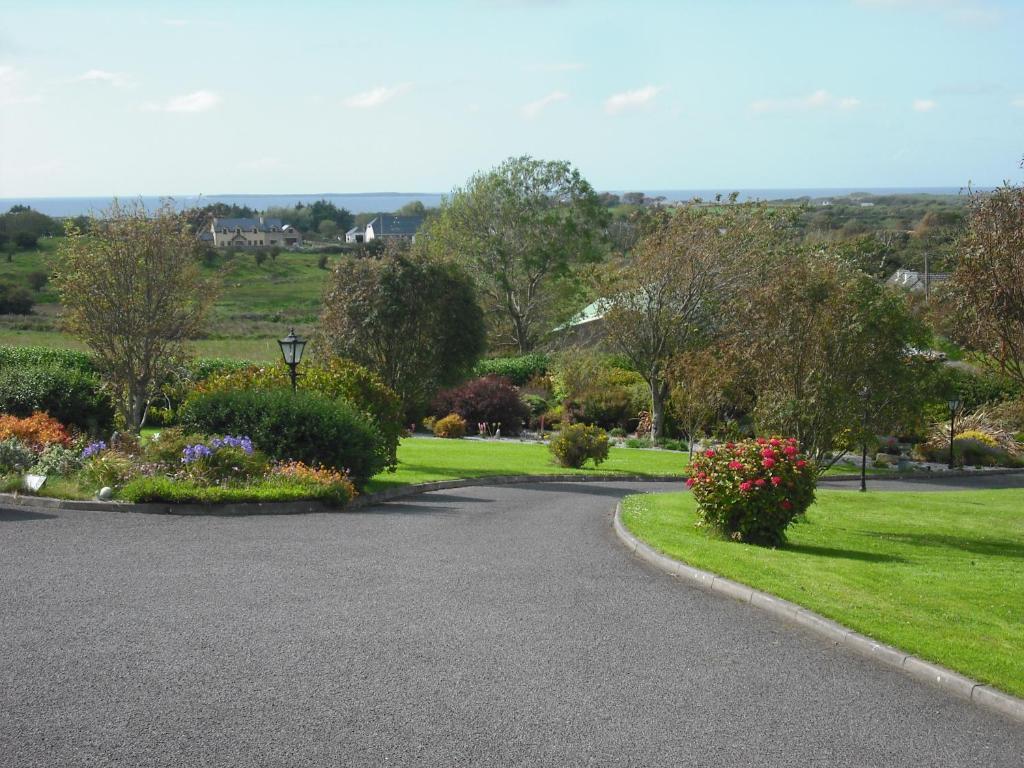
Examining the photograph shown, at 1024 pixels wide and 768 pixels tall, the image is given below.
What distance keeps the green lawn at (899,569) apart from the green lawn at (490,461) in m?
5.83

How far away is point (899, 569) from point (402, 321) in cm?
2035

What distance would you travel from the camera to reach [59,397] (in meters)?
25.8

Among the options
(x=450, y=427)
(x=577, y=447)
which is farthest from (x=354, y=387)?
(x=450, y=427)

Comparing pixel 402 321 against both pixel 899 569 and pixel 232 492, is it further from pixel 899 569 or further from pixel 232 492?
pixel 899 569

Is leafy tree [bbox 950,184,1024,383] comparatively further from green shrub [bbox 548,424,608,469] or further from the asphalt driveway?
green shrub [bbox 548,424,608,469]

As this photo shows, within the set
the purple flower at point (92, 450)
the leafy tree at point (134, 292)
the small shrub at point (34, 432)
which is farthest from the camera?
the leafy tree at point (134, 292)

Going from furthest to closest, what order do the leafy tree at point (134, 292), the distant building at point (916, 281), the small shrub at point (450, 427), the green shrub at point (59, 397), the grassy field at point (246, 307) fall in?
the grassy field at point (246, 307)
the small shrub at point (450, 427)
the green shrub at point (59, 397)
the leafy tree at point (134, 292)
the distant building at point (916, 281)

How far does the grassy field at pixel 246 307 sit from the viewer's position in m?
56.2

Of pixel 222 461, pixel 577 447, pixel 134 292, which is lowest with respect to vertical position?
pixel 577 447

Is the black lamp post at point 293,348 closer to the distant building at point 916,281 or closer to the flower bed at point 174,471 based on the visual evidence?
the flower bed at point 174,471

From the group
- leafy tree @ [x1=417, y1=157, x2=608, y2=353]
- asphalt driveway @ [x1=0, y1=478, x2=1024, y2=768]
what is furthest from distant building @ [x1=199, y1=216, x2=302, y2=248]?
asphalt driveway @ [x1=0, y1=478, x2=1024, y2=768]

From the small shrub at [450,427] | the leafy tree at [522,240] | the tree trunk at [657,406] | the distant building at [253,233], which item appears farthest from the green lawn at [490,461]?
the distant building at [253,233]

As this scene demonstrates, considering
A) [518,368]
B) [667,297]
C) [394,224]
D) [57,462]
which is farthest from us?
[394,224]

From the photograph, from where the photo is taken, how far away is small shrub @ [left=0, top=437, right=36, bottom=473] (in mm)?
17906
